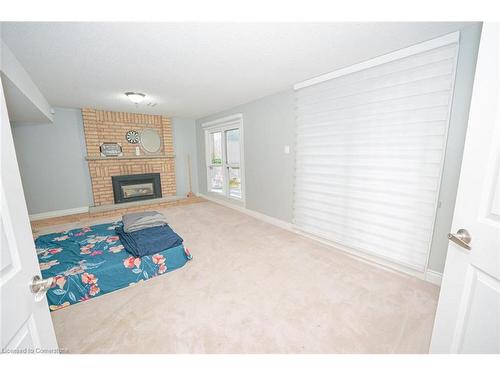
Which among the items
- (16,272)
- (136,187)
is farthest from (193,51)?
(136,187)

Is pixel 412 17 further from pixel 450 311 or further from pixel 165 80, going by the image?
pixel 165 80

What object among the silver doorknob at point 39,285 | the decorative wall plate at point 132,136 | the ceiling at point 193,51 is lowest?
the silver doorknob at point 39,285

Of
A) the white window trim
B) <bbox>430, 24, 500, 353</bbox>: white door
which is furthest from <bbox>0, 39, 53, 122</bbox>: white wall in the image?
<bbox>430, 24, 500, 353</bbox>: white door

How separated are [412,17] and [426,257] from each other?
2.07 meters

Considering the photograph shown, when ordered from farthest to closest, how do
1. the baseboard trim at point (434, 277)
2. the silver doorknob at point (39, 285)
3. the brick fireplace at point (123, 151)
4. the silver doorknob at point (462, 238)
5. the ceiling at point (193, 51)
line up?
the brick fireplace at point (123, 151)
the baseboard trim at point (434, 277)
the ceiling at point (193, 51)
the silver doorknob at point (462, 238)
the silver doorknob at point (39, 285)

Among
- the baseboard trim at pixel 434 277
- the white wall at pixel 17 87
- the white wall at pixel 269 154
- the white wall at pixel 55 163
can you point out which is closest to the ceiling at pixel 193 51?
the white wall at pixel 17 87

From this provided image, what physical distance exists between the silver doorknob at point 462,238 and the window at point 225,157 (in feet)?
12.0

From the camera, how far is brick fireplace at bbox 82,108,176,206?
4.43 metres

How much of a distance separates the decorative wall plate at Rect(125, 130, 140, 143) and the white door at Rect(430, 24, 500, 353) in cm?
568

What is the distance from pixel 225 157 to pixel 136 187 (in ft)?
7.88

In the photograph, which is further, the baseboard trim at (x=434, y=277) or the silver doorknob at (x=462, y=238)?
the baseboard trim at (x=434, y=277)

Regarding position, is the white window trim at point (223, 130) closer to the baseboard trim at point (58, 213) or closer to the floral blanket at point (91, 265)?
the floral blanket at point (91, 265)

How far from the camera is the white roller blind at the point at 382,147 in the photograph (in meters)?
1.83

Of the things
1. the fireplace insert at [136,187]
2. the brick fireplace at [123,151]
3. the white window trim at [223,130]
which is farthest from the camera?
the fireplace insert at [136,187]
